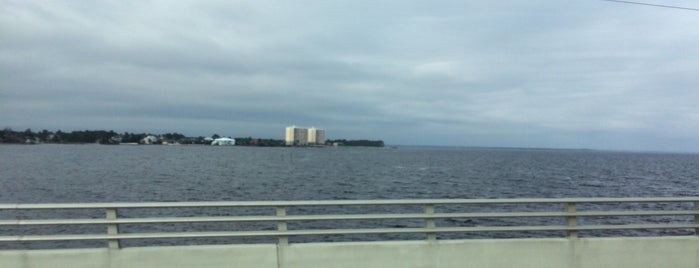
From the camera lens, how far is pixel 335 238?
16.5m

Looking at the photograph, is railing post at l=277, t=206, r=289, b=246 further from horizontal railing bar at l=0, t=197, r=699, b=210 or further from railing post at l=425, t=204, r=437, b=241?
railing post at l=425, t=204, r=437, b=241

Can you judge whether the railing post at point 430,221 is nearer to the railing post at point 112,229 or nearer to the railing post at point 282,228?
the railing post at point 282,228

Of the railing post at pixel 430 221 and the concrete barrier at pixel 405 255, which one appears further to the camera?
the railing post at pixel 430 221

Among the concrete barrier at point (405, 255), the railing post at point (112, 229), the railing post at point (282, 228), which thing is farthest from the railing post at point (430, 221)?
the railing post at point (112, 229)

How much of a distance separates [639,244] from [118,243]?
22.0 feet

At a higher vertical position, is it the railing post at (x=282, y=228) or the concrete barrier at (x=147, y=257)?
the railing post at (x=282, y=228)

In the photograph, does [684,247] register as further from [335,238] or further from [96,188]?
[96,188]

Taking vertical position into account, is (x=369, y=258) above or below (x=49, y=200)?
above

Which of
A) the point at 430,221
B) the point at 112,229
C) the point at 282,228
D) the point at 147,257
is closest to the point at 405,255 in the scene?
the point at 430,221

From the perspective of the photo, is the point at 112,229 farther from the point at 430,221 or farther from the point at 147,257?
the point at 430,221

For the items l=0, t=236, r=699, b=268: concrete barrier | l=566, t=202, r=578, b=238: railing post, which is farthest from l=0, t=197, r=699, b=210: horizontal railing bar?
→ l=0, t=236, r=699, b=268: concrete barrier

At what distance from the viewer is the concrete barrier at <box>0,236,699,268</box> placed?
A: 20.3ft

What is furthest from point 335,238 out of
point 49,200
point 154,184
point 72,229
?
point 154,184

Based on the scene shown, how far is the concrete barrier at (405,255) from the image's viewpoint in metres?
6.19
